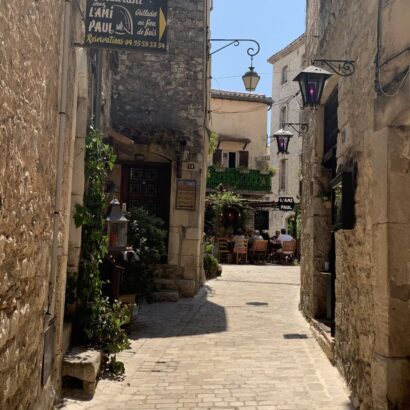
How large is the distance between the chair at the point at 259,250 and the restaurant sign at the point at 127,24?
577 inches

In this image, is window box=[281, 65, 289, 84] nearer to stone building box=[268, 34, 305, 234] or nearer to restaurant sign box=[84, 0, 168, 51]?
stone building box=[268, 34, 305, 234]

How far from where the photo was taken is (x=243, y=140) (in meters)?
26.7

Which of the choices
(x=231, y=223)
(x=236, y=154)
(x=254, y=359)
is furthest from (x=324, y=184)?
(x=236, y=154)

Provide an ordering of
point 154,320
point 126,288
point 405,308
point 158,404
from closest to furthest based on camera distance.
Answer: point 405,308 → point 158,404 → point 126,288 → point 154,320

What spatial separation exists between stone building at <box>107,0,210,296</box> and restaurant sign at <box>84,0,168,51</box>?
642 cm

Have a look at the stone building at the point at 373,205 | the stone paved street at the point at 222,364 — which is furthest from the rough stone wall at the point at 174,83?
the stone building at the point at 373,205

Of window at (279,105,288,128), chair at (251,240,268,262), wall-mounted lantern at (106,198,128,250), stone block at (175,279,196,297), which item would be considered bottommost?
stone block at (175,279,196,297)

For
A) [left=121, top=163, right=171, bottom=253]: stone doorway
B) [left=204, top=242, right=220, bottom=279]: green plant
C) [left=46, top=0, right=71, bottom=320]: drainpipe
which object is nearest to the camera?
[left=46, top=0, right=71, bottom=320]: drainpipe

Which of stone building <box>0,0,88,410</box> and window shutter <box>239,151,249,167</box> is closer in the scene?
stone building <box>0,0,88,410</box>

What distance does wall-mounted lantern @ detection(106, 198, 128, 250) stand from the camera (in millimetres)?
7102

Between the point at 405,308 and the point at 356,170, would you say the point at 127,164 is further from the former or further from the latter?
the point at 405,308

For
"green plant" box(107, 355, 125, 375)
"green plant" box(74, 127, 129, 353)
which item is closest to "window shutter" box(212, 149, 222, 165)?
"green plant" box(74, 127, 129, 353)

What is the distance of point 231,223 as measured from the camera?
796 inches

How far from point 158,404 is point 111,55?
6.39 meters
